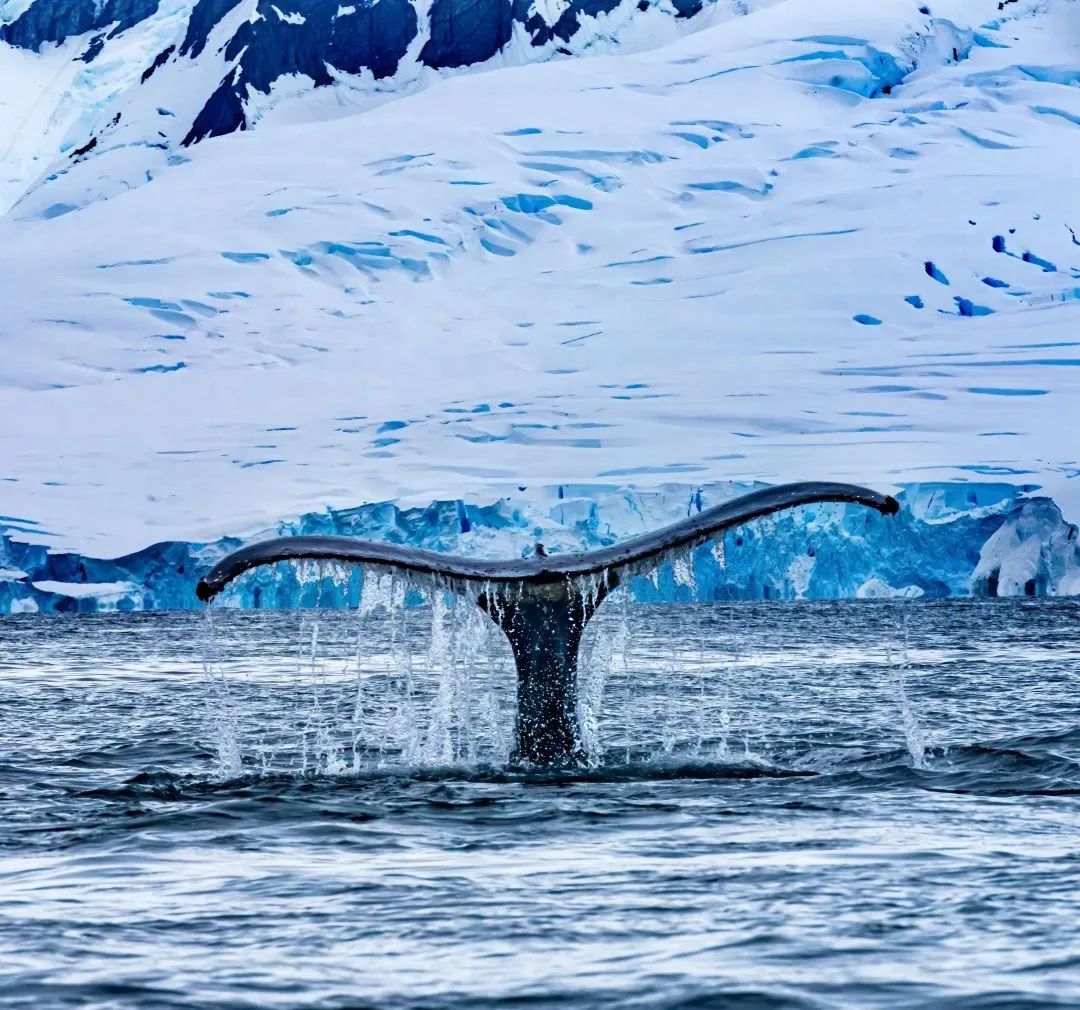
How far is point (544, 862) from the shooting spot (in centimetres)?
688

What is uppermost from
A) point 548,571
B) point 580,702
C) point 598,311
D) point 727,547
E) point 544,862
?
point 598,311

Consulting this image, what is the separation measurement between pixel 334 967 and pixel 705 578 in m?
43.3

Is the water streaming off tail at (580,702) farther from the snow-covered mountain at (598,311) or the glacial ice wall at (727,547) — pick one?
the snow-covered mountain at (598,311)

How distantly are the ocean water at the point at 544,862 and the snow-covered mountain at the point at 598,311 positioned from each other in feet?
108

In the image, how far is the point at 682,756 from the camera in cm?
1080

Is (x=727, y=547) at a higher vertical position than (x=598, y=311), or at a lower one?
lower

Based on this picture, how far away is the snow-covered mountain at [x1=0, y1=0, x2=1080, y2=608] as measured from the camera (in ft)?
170

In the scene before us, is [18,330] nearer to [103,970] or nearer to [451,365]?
[451,365]

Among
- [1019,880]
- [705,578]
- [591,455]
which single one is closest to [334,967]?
[1019,880]

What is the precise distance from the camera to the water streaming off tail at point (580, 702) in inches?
362

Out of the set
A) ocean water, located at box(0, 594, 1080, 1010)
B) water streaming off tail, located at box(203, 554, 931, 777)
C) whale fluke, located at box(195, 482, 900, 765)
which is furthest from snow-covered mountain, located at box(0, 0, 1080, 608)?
whale fluke, located at box(195, 482, 900, 765)

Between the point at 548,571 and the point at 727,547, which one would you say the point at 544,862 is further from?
the point at 727,547

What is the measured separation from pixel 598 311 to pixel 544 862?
64.8 meters

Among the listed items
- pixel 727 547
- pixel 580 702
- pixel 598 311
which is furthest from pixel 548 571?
pixel 598 311
